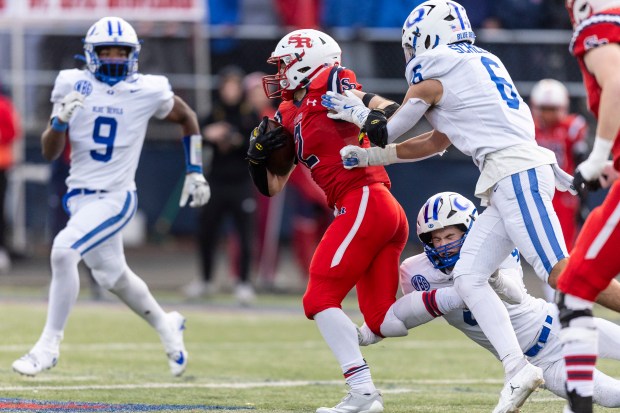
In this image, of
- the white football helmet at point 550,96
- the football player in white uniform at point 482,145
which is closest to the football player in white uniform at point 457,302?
the football player in white uniform at point 482,145

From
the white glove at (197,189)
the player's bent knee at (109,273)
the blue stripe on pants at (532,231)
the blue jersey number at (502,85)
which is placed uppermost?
the blue jersey number at (502,85)

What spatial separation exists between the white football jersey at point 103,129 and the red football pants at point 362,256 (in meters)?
2.14

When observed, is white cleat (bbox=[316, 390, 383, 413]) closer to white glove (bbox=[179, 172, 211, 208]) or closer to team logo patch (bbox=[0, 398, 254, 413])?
team logo patch (bbox=[0, 398, 254, 413])

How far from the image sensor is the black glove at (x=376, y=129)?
20.2 feet

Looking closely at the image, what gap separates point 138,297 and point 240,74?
6438 millimetres

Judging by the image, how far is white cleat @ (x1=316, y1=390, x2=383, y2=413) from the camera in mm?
6211

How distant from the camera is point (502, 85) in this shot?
6387mm

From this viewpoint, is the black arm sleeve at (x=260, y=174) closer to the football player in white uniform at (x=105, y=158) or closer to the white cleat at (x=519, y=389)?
the football player in white uniform at (x=105, y=158)

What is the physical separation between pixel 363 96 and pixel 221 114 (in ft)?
22.5

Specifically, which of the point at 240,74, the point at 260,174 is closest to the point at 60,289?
the point at 260,174

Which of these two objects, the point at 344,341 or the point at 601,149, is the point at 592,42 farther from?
the point at 344,341

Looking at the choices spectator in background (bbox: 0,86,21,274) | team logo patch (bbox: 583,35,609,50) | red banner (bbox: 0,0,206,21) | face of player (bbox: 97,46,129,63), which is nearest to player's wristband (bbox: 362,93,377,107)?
team logo patch (bbox: 583,35,609,50)

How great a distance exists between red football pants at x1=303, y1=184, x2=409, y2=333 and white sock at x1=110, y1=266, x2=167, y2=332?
6.52 feet

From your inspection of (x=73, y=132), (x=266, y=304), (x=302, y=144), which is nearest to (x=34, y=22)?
(x=266, y=304)
